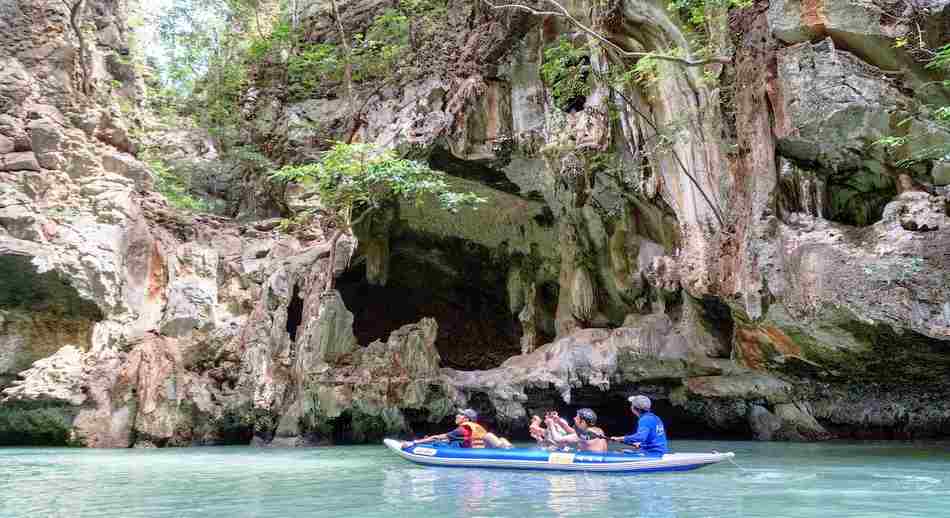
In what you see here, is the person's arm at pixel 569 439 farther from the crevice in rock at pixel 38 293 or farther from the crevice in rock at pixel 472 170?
the crevice in rock at pixel 38 293

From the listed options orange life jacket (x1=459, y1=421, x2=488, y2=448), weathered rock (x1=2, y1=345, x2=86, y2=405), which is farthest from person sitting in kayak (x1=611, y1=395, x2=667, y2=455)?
weathered rock (x1=2, y1=345, x2=86, y2=405)

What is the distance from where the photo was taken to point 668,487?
297 inches

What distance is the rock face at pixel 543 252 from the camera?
418 inches

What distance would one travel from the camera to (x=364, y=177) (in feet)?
50.4

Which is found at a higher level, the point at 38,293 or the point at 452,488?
the point at 38,293

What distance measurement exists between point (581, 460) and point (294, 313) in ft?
32.7

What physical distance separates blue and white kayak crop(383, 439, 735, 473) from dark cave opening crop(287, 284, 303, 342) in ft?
26.7

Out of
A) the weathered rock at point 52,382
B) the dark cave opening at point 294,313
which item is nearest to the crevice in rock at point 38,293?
the weathered rock at point 52,382

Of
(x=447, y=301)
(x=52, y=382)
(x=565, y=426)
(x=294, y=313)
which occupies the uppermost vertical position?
(x=447, y=301)

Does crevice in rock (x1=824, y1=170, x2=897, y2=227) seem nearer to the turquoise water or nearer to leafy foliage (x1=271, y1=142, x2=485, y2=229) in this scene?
the turquoise water

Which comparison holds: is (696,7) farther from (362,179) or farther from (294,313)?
(294,313)

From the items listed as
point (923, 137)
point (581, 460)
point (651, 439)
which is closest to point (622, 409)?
point (651, 439)

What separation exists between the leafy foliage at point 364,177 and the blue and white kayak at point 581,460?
6981 mm

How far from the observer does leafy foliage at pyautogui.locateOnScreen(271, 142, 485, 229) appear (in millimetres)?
15139
